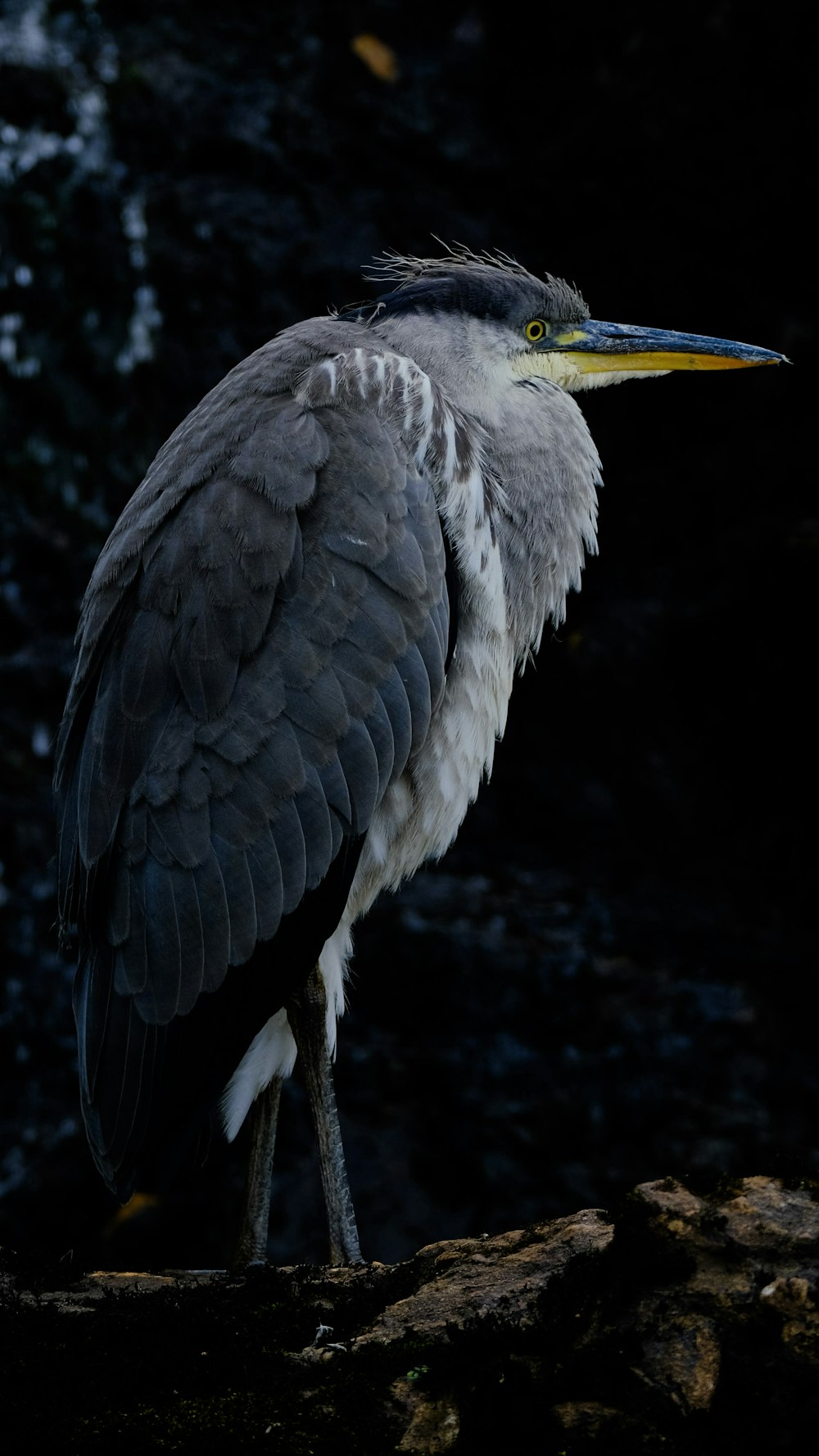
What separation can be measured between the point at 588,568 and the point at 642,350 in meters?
2.78

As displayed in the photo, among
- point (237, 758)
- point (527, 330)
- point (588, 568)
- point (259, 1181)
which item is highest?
point (527, 330)

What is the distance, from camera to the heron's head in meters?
3.79

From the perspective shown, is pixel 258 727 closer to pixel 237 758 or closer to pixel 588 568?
pixel 237 758

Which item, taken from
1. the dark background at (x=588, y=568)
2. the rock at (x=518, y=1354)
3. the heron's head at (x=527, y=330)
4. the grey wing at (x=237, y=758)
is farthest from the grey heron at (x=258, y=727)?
the dark background at (x=588, y=568)

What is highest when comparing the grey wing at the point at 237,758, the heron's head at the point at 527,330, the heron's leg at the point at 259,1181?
the heron's head at the point at 527,330

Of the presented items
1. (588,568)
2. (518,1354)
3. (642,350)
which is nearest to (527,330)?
(642,350)

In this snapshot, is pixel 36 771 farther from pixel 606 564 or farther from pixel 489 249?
pixel 489 249

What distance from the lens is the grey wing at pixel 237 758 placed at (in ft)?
10.3

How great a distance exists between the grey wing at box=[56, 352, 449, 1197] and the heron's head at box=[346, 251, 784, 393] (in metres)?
0.72

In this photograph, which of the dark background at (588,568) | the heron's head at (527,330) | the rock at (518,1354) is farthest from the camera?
the dark background at (588,568)

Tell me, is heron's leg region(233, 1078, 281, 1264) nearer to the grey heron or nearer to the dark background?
the grey heron

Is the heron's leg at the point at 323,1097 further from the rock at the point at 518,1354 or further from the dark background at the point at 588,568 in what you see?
the dark background at the point at 588,568

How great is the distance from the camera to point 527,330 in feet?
12.9

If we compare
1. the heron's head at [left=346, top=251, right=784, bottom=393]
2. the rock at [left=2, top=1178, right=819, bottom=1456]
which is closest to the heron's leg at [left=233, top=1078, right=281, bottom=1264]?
the rock at [left=2, top=1178, right=819, bottom=1456]
